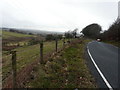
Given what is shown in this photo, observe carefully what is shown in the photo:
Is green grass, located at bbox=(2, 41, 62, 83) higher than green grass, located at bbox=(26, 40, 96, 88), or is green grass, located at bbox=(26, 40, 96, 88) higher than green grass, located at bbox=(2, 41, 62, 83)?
green grass, located at bbox=(26, 40, 96, 88)

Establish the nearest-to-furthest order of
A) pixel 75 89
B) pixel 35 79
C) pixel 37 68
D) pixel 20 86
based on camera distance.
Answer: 1. pixel 75 89
2. pixel 20 86
3. pixel 35 79
4. pixel 37 68

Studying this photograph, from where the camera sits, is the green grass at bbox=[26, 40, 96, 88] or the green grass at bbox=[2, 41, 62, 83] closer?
the green grass at bbox=[26, 40, 96, 88]

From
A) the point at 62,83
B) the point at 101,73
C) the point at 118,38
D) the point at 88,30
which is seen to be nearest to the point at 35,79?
the point at 62,83

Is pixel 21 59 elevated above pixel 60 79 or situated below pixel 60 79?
below

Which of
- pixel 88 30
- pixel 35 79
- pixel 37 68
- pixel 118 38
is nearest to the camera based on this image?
pixel 35 79

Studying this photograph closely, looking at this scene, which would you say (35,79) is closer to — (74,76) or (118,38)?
(74,76)

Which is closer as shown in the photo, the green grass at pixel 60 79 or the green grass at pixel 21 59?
the green grass at pixel 60 79

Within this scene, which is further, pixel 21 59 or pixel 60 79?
pixel 21 59

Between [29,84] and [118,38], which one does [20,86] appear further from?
[118,38]

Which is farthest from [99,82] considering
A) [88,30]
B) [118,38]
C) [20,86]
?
[88,30]

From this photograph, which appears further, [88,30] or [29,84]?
[88,30]

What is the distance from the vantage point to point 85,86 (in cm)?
694

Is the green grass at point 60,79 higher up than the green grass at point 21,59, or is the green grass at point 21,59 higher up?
the green grass at point 60,79

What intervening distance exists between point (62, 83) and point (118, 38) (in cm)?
3963
